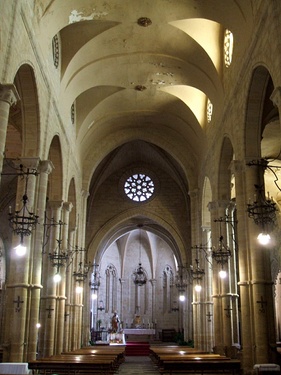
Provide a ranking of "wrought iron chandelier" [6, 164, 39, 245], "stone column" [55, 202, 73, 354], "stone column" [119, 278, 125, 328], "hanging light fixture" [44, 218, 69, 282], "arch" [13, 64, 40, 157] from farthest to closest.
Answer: "stone column" [119, 278, 125, 328]
"stone column" [55, 202, 73, 354]
"hanging light fixture" [44, 218, 69, 282]
"arch" [13, 64, 40, 157]
"wrought iron chandelier" [6, 164, 39, 245]

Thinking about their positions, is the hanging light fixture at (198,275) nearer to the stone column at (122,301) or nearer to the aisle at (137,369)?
the aisle at (137,369)

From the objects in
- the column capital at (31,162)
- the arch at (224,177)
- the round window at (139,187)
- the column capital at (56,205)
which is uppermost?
the round window at (139,187)

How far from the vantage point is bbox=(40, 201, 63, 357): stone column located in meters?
18.8

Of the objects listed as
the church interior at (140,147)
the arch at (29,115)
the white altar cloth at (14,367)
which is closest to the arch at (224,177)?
the church interior at (140,147)

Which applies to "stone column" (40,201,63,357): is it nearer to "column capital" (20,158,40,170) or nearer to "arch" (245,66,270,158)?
"column capital" (20,158,40,170)

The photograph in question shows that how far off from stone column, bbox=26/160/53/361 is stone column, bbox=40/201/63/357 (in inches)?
113

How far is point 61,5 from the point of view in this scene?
16078 millimetres

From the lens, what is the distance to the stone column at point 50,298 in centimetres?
1878

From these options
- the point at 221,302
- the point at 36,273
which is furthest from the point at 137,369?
the point at 36,273

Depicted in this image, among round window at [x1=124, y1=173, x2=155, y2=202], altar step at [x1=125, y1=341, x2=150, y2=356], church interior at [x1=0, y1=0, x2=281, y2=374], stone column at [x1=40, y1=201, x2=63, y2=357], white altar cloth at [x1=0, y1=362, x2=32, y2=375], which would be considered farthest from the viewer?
round window at [x1=124, y1=173, x2=155, y2=202]

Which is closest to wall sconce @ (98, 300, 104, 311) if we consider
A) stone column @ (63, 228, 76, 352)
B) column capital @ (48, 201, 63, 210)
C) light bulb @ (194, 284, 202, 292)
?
stone column @ (63, 228, 76, 352)

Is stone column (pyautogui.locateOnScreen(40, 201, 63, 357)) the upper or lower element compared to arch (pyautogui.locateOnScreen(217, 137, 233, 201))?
lower

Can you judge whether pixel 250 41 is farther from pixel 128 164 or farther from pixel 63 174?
pixel 128 164

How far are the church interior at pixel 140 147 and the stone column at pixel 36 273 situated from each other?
0.05 m
